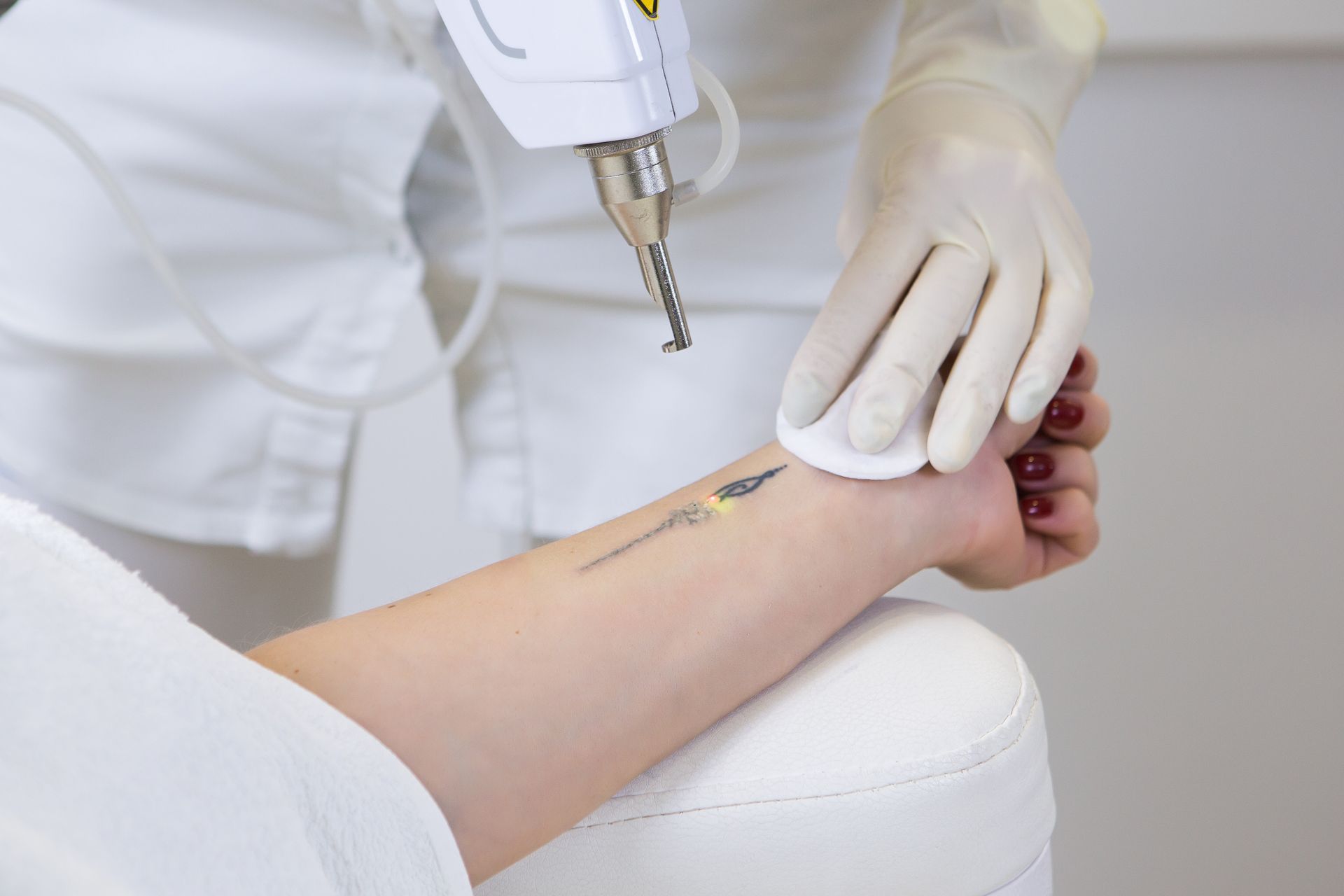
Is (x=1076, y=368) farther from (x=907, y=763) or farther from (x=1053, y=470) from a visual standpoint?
(x=907, y=763)

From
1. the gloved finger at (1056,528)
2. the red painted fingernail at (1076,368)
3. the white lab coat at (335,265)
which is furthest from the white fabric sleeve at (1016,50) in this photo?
the gloved finger at (1056,528)

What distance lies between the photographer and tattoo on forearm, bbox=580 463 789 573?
598 millimetres

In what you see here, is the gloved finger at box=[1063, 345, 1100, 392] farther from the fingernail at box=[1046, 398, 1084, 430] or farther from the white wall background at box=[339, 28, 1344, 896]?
the white wall background at box=[339, 28, 1344, 896]

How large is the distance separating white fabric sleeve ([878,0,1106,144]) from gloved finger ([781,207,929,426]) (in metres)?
0.19

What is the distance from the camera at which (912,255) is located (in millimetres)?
746

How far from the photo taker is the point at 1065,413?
798mm

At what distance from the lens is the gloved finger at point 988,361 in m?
0.64

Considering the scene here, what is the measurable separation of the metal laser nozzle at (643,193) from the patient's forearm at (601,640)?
14 cm

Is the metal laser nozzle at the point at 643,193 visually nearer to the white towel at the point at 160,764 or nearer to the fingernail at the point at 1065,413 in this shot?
the white towel at the point at 160,764

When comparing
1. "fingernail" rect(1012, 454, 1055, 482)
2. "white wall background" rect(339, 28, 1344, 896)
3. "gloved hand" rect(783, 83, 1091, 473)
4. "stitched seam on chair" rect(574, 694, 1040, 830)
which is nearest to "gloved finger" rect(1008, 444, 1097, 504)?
"fingernail" rect(1012, 454, 1055, 482)

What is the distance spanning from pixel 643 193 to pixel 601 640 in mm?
226

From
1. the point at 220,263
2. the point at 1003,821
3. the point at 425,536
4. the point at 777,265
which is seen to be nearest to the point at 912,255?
the point at 777,265

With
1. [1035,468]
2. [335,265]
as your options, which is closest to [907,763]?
[1035,468]

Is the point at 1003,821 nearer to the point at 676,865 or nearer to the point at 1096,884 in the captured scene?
the point at 676,865
